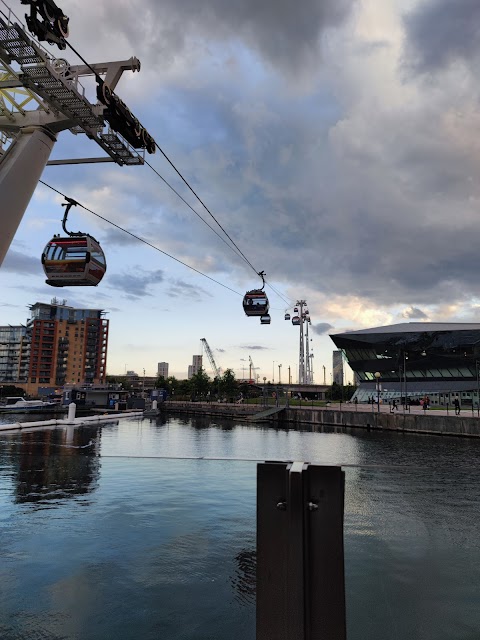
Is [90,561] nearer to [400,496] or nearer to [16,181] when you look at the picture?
[400,496]

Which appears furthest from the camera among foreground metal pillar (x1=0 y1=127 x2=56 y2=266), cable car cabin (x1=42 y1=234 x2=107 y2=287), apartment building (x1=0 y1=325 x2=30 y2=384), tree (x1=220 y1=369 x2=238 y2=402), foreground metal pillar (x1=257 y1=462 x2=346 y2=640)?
apartment building (x1=0 y1=325 x2=30 y2=384)

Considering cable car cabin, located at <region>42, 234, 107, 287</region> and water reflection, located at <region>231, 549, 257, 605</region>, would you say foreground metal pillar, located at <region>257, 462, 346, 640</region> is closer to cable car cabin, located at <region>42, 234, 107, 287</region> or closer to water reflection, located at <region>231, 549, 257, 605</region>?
water reflection, located at <region>231, 549, 257, 605</region>

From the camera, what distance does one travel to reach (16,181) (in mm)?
14992

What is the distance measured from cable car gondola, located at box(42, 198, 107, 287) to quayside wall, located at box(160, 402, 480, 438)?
1412 inches

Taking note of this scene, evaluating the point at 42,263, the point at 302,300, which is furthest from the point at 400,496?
the point at 302,300

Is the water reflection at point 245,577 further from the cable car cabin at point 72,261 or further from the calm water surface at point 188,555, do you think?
the cable car cabin at point 72,261

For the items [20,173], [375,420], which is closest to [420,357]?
[375,420]

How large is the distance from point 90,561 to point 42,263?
11.0 metres

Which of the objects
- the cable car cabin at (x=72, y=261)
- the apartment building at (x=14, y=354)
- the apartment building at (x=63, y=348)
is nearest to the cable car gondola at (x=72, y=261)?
the cable car cabin at (x=72, y=261)

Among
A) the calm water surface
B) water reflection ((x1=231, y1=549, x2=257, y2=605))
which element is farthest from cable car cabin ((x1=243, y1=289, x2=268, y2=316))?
water reflection ((x1=231, y1=549, x2=257, y2=605))

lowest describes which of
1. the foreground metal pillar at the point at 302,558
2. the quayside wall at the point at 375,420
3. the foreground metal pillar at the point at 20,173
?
the quayside wall at the point at 375,420

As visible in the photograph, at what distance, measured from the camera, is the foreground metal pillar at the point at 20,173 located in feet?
47.2

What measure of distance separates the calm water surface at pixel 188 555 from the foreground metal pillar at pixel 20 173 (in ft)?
26.7

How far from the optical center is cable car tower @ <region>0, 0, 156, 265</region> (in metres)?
12.8
